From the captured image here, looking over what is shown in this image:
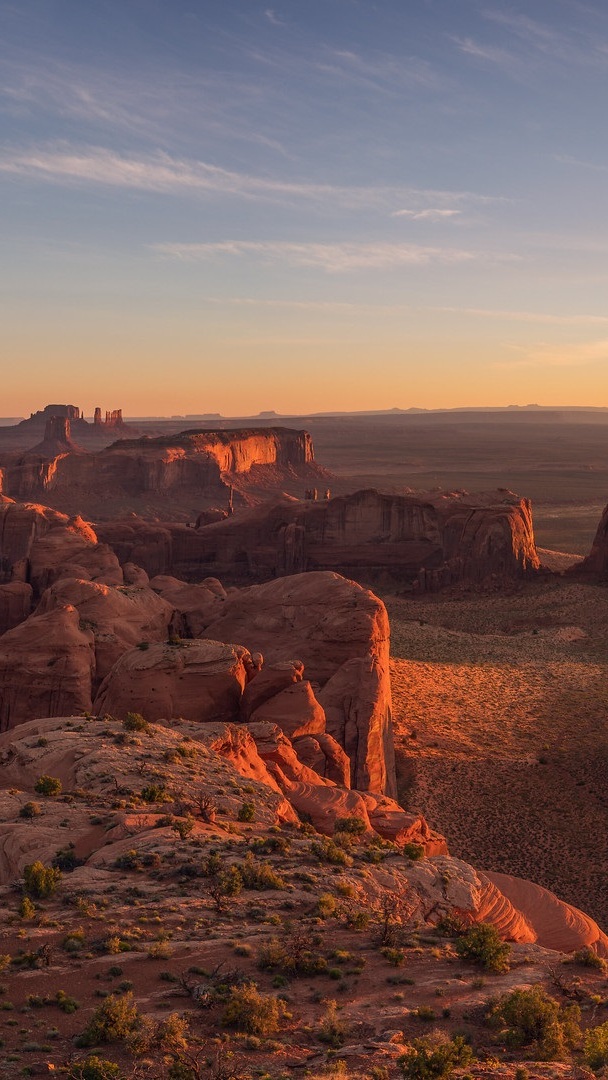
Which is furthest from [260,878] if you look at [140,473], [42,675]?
[140,473]

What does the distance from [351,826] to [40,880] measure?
966 cm

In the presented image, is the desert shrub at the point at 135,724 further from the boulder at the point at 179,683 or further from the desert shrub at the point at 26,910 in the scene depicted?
the desert shrub at the point at 26,910

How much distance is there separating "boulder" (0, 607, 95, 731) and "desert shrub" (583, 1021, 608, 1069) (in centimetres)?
2720

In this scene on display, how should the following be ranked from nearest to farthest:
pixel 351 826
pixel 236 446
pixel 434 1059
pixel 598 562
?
pixel 434 1059
pixel 351 826
pixel 598 562
pixel 236 446

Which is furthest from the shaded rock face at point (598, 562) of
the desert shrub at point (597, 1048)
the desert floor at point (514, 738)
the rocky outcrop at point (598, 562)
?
the desert shrub at point (597, 1048)

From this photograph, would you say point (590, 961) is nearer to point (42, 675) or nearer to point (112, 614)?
point (42, 675)

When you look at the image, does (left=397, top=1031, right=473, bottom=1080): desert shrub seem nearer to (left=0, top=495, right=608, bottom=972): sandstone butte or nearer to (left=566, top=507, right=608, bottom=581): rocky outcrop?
(left=0, top=495, right=608, bottom=972): sandstone butte

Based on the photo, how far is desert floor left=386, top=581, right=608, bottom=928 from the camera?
35.7 m

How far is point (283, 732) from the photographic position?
112ft

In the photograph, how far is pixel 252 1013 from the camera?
575 inches

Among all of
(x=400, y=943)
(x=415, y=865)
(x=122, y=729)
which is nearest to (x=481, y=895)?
(x=415, y=865)

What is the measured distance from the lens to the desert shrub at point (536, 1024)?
47.0ft

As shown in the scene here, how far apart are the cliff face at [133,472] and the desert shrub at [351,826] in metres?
122

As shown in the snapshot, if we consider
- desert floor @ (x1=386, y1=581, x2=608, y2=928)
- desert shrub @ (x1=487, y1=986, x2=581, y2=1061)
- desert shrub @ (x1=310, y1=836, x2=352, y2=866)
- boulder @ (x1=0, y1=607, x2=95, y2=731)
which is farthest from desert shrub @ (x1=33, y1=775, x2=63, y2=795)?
desert floor @ (x1=386, y1=581, x2=608, y2=928)
